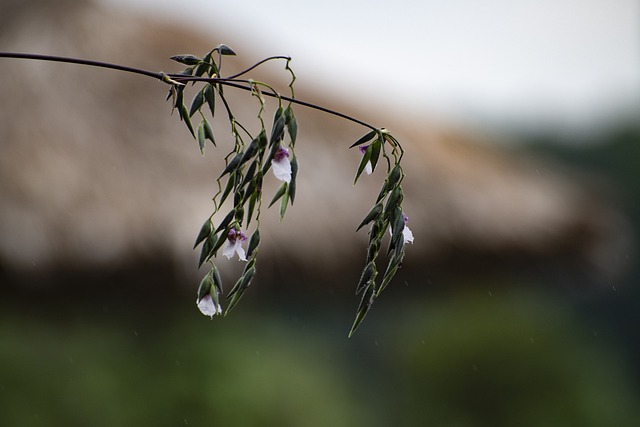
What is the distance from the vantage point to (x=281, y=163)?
852mm

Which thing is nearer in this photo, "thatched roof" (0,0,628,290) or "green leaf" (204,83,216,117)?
"green leaf" (204,83,216,117)

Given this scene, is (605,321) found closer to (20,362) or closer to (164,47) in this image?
(164,47)

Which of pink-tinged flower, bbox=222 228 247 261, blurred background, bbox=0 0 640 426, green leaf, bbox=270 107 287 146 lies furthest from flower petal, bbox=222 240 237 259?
blurred background, bbox=0 0 640 426

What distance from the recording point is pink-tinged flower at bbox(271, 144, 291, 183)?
0.85m

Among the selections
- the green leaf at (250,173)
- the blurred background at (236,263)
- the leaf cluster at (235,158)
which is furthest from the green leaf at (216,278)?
the blurred background at (236,263)

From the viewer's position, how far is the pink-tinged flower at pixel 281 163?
851 millimetres

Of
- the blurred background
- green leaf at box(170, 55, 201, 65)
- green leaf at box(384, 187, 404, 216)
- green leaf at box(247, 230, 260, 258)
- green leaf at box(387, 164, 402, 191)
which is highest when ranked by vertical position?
green leaf at box(170, 55, 201, 65)

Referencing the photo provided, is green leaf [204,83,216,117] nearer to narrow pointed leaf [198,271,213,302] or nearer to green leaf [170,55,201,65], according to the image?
green leaf [170,55,201,65]

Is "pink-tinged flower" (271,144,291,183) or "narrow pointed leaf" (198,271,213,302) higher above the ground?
"pink-tinged flower" (271,144,291,183)

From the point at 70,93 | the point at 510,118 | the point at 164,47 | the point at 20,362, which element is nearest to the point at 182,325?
the point at 20,362

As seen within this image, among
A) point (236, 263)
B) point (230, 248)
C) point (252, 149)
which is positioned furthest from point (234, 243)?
point (236, 263)

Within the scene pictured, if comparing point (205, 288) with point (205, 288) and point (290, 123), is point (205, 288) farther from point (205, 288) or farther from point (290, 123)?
Answer: point (290, 123)

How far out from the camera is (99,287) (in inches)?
154

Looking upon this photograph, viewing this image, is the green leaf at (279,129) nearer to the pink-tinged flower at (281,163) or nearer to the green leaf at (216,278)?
the pink-tinged flower at (281,163)
